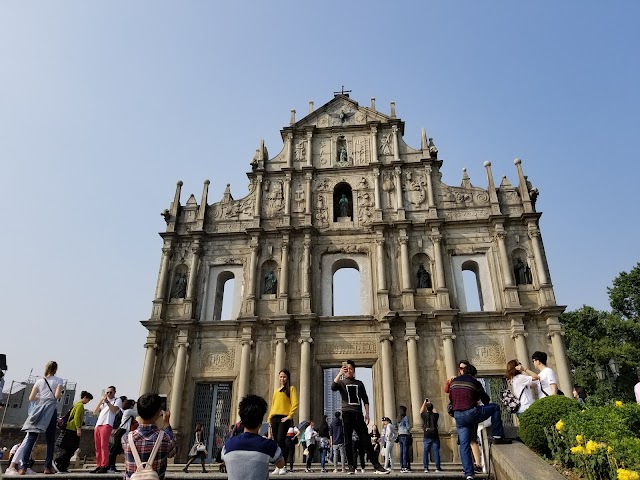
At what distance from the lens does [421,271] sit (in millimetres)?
18375

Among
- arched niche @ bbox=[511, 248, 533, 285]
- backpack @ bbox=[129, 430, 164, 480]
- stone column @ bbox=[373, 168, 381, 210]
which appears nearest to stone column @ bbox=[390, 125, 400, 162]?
stone column @ bbox=[373, 168, 381, 210]

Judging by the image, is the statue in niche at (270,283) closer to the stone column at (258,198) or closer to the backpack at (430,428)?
the stone column at (258,198)

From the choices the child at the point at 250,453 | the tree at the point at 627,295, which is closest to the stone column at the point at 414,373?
the child at the point at 250,453

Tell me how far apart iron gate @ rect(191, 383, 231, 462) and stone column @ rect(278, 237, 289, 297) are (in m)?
3.99

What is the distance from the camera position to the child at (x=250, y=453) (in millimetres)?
3693

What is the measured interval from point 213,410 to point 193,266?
18.6 feet

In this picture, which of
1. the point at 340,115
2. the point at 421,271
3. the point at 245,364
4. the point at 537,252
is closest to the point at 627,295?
the point at 537,252

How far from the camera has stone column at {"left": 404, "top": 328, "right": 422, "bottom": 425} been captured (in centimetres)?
1570

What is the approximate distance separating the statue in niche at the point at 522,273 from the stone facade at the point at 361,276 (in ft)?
0.17

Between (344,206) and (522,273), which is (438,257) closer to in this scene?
(522,273)

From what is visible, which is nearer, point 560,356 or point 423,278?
point 560,356

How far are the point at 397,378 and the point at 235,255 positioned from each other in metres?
8.15

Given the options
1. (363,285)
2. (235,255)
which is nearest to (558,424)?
(363,285)

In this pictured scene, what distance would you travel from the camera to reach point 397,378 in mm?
16453
